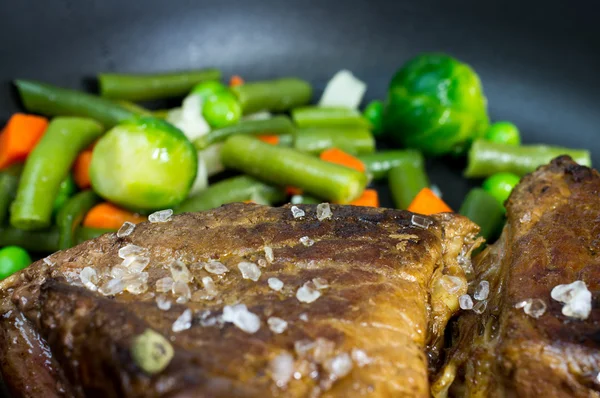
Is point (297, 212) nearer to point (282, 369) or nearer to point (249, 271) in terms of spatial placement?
point (249, 271)

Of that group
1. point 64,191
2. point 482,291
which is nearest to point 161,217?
point 482,291

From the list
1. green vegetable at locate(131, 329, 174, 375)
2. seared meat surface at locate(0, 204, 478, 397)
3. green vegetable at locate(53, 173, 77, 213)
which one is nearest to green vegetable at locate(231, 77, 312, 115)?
green vegetable at locate(53, 173, 77, 213)

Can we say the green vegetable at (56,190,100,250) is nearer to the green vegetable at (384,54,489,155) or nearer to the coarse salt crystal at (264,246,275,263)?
the coarse salt crystal at (264,246,275,263)

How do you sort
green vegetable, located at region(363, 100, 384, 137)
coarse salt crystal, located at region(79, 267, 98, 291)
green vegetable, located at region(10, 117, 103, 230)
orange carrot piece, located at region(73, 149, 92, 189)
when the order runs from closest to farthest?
1. coarse salt crystal, located at region(79, 267, 98, 291)
2. green vegetable, located at region(10, 117, 103, 230)
3. orange carrot piece, located at region(73, 149, 92, 189)
4. green vegetable, located at region(363, 100, 384, 137)

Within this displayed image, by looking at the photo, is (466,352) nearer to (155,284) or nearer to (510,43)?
(155,284)

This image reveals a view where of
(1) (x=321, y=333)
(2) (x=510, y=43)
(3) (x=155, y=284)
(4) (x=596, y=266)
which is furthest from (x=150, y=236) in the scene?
(2) (x=510, y=43)

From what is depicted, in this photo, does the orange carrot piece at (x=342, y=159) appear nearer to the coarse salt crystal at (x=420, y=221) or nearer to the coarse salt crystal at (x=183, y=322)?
the coarse salt crystal at (x=420, y=221)
